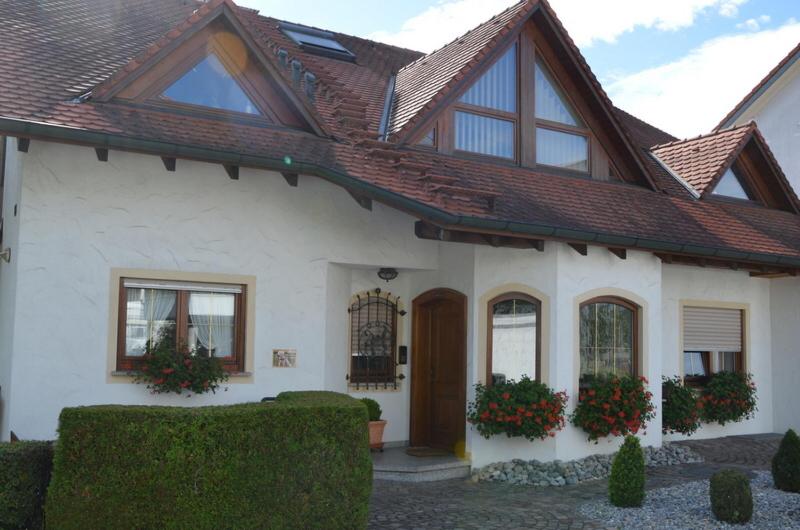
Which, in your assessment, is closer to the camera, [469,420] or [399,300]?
[469,420]

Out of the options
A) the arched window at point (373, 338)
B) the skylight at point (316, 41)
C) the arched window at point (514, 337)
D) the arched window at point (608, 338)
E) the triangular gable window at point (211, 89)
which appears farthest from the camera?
→ the skylight at point (316, 41)

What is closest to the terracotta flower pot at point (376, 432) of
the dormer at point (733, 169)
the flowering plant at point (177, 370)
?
the flowering plant at point (177, 370)

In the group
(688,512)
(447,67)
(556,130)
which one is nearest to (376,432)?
(688,512)

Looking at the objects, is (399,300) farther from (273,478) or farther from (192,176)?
(273,478)

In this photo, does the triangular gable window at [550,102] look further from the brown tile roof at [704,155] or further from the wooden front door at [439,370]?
the wooden front door at [439,370]

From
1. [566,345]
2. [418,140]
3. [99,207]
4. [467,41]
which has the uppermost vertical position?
[467,41]

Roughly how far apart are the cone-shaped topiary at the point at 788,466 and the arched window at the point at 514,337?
119 inches

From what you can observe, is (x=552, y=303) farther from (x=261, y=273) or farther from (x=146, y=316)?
(x=146, y=316)

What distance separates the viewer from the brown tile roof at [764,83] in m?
17.3

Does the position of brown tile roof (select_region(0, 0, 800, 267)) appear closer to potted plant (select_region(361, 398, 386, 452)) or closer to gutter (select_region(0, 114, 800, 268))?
gutter (select_region(0, 114, 800, 268))

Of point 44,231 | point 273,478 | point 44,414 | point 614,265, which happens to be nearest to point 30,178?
point 44,231

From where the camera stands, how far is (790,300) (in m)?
14.1

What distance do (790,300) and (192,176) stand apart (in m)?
10.4

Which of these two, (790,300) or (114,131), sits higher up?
(114,131)
